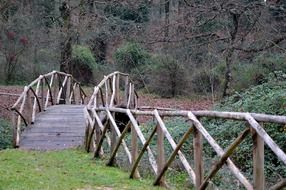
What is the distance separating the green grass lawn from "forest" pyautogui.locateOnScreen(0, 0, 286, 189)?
1.05 metres

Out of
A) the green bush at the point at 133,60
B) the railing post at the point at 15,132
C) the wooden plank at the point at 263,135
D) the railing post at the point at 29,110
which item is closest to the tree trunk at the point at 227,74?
the railing post at the point at 29,110

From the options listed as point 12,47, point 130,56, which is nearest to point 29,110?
point 12,47

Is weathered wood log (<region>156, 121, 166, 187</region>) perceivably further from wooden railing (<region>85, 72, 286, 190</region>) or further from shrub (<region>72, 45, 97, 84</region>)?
shrub (<region>72, 45, 97, 84</region>)

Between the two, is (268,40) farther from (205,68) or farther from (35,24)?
(35,24)

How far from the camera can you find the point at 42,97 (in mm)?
15203

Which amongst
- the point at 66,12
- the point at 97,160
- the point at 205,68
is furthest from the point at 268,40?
the point at 205,68

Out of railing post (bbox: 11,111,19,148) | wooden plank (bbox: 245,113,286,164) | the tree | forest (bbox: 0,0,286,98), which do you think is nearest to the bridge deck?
railing post (bbox: 11,111,19,148)

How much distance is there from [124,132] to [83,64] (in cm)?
2267

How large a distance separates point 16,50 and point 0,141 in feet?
48.6

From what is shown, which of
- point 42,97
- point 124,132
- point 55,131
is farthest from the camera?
point 42,97

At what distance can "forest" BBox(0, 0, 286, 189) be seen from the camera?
10391mm

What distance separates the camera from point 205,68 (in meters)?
25.8

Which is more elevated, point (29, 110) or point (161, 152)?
point (161, 152)

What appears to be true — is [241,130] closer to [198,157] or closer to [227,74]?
[198,157]
